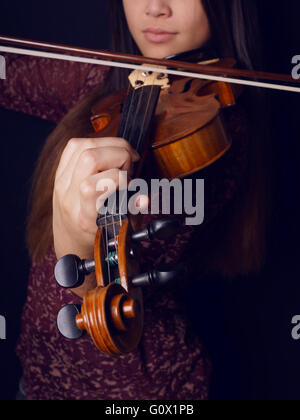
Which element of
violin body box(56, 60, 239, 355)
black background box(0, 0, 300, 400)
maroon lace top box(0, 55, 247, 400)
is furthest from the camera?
black background box(0, 0, 300, 400)

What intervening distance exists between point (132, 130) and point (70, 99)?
441 mm

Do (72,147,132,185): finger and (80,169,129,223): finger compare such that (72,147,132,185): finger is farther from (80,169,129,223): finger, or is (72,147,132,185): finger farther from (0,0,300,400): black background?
(0,0,300,400): black background

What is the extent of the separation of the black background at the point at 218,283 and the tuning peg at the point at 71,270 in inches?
25.1

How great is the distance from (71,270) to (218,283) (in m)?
0.69

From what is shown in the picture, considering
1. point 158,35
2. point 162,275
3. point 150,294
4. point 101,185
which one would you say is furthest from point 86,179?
point 158,35

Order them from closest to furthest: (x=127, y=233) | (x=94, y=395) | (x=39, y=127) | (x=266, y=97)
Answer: (x=127, y=233) → (x=94, y=395) → (x=266, y=97) → (x=39, y=127)

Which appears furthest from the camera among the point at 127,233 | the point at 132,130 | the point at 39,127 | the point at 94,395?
the point at 39,127

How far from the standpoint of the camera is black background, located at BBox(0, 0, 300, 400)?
1.11 meters

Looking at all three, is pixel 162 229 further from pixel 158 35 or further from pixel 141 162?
pixel 158 35

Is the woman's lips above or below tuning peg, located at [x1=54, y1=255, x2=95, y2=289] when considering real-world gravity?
above

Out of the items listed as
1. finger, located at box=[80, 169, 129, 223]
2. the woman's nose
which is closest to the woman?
the woman's nose

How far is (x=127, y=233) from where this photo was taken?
0.51 m
